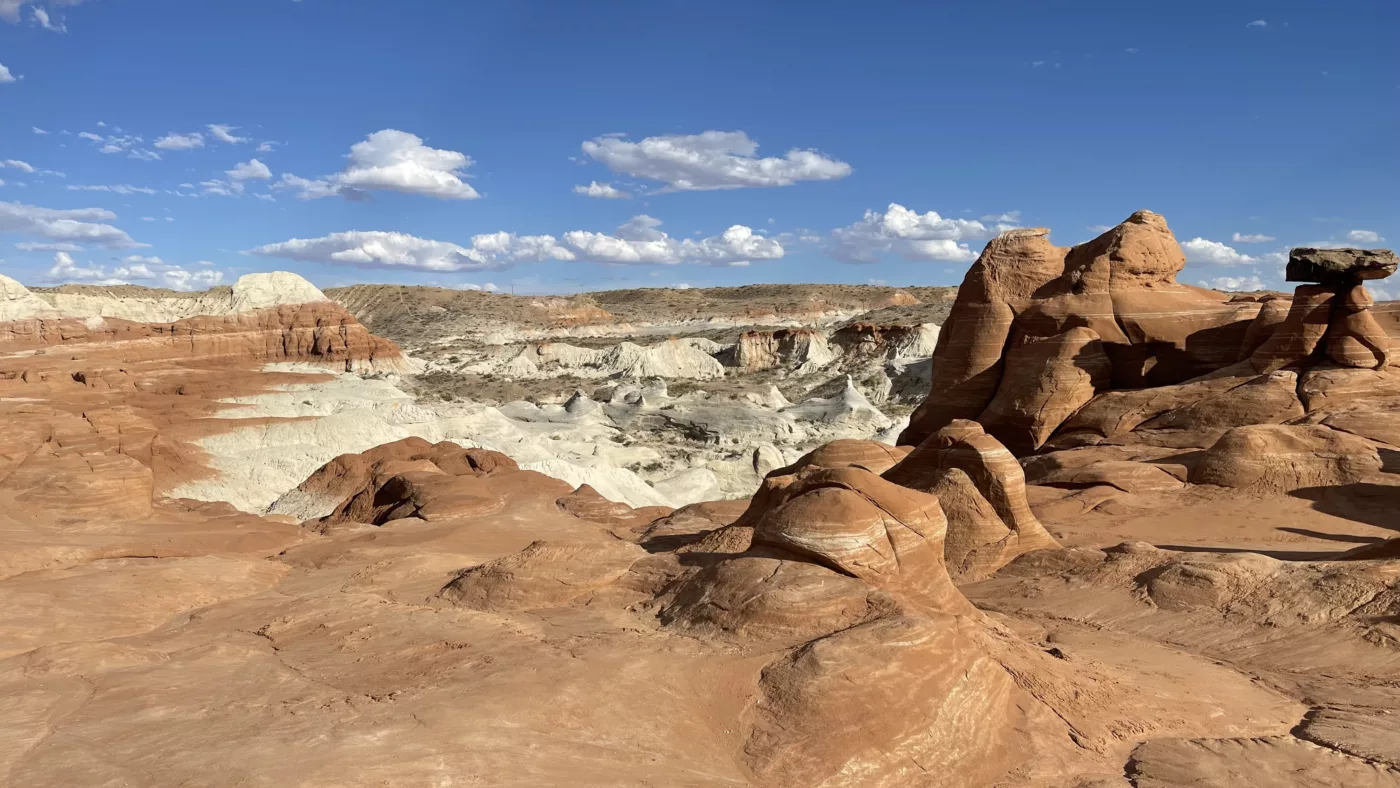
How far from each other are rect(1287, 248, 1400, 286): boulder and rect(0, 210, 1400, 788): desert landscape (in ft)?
0.29

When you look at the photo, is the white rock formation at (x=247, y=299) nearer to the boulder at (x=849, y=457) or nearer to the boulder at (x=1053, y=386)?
the boulder at (x=1053, y=386)

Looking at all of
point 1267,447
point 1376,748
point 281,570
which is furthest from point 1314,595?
point 281,570

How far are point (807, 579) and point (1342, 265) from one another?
1790cm

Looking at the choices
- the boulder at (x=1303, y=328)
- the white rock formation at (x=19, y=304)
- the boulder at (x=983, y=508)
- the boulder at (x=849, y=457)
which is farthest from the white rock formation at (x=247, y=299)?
the boulder at (x=1303, y=328)

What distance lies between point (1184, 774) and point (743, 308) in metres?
98.9

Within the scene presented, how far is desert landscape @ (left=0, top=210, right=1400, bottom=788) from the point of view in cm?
596

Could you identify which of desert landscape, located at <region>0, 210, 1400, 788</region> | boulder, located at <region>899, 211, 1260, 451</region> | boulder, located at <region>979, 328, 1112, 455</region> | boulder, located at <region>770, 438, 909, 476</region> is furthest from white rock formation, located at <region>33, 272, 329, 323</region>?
boulder, located at <region>770, 438, 909, 476</region>

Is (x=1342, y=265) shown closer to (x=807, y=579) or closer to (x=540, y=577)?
(x=807, y=579)

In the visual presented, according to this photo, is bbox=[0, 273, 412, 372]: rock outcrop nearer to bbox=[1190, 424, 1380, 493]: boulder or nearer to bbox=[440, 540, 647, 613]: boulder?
bbox=[440, 540, 647, 613]: boulder

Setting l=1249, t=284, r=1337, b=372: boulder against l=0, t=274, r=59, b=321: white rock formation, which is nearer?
l=1249, t=284, r=1337, b=372: boulder

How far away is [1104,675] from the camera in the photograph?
755 centimetres

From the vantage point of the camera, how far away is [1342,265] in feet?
62.0

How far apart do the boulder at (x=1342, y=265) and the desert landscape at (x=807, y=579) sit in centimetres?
9

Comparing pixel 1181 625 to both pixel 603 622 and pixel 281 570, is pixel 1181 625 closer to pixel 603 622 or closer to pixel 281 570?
pixel 603 622
